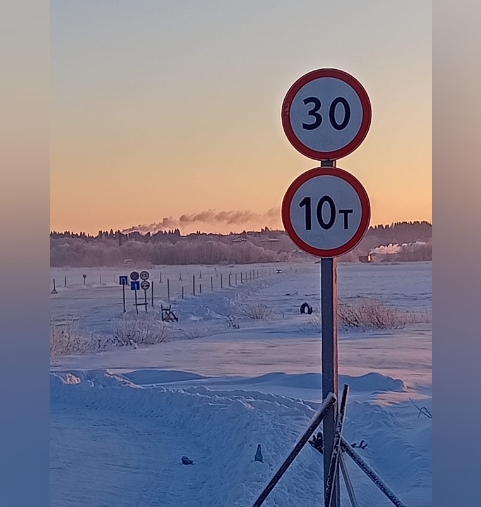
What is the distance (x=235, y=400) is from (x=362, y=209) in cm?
291

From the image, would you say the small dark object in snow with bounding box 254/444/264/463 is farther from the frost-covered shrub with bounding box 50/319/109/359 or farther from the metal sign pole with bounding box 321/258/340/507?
the frost-covered shrub with bounding box 50/319/109/359

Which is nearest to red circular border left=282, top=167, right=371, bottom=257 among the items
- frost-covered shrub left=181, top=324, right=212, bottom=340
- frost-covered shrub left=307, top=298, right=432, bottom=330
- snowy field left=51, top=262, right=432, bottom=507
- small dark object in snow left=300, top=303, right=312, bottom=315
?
snowy field left=51, top=262, right=432, bottom=507

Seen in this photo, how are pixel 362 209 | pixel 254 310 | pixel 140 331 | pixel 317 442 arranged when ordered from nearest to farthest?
pixel 362 209
pixel 317 442
pixel 140 331
pixel 254 310

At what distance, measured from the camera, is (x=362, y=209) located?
9.55ft

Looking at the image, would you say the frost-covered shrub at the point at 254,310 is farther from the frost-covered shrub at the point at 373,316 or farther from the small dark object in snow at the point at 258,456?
the small dark object in snow at the point at 258,456

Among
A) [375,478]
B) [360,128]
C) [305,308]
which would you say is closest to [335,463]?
[375,478]

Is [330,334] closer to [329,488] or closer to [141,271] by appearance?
[329,488]

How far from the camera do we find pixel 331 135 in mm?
2963

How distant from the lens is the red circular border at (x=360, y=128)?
2.93 metres

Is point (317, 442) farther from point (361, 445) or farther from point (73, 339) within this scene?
point (73, 339)

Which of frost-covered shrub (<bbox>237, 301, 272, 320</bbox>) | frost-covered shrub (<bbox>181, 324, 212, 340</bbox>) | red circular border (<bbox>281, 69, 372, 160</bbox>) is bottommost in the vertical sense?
frost-covered shrub (<bbox>181, 324, 212, 340</bbox>)

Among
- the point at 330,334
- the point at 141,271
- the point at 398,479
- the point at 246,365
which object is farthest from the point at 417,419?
the point at 141,271

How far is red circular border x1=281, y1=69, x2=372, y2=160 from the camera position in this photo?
9.62ft

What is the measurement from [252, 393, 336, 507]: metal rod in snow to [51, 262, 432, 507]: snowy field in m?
1.12
